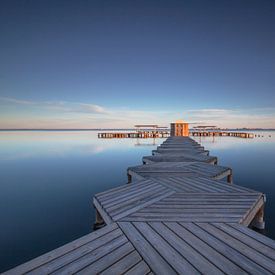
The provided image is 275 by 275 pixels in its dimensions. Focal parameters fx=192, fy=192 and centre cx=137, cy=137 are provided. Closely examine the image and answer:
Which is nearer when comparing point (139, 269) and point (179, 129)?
point (139, 269)

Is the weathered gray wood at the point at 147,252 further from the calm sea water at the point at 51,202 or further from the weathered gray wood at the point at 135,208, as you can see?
the calm sea water at the point at 51,202

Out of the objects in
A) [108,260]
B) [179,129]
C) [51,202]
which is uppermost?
[179,129]

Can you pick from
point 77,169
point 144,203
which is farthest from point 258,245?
point 77,169

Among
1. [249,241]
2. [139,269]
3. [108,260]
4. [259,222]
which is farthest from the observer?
[259,222]

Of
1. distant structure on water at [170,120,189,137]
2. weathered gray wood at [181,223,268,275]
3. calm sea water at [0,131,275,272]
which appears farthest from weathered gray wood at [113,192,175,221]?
distant structure on water at [170,120,189,137]

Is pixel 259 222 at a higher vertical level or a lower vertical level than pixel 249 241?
lower

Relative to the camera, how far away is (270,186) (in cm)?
1120

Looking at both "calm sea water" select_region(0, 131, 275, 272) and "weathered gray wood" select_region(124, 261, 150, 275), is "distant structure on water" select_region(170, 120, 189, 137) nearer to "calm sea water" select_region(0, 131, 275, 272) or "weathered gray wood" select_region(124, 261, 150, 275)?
"calm sea water" select_region(0, 131, 275, 272)

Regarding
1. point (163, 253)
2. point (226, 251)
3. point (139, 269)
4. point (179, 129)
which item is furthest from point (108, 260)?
point (179, 129)

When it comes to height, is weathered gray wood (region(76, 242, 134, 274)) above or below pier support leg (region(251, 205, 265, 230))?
above

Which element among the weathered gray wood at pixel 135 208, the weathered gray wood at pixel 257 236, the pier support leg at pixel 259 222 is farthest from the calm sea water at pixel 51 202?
the weathered gray wood at pixel 257 236

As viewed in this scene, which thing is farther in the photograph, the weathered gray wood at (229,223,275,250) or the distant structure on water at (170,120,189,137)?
the distant structure on water at (170,120,189,137)

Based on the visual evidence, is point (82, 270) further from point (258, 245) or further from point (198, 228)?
point (258, 245)

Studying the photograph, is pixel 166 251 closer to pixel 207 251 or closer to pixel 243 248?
pixel 207 251
